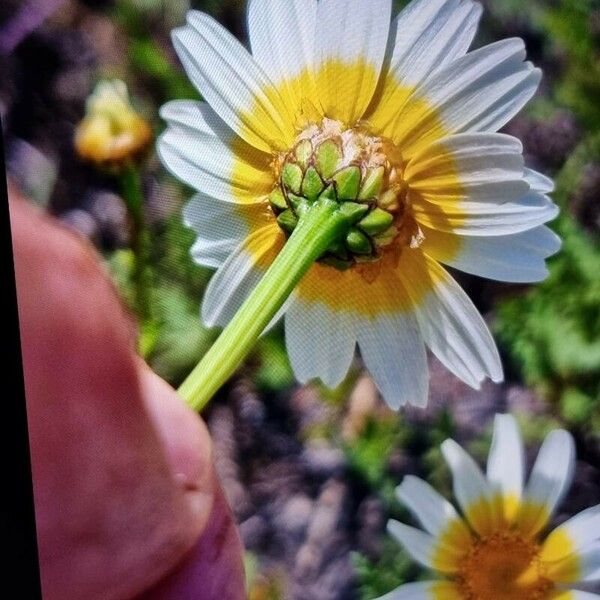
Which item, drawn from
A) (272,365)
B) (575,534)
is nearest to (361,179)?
(272,365)

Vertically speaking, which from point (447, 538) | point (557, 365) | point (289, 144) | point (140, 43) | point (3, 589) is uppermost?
point (140, 43)

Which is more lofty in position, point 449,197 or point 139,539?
point 449,197

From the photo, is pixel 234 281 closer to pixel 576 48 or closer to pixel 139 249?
pixel 139 249

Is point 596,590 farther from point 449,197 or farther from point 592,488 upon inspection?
point 449,197

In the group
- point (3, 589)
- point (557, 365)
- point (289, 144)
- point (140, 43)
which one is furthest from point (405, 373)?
point (3, 589)

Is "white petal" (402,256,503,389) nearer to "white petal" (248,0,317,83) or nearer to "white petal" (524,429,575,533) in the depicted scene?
"white petal" (524,429,575,533)

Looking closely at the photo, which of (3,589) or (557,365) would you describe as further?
(3,589)

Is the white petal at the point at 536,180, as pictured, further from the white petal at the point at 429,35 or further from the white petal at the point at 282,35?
the white petal at the point at 282,35

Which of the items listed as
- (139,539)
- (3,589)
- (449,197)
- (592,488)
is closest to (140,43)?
(449,197)
